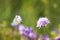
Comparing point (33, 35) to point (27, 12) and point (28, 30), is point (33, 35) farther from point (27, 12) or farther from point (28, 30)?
point (27, 12)

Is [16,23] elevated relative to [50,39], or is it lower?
elevated

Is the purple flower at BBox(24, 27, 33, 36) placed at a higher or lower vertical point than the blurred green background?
lower

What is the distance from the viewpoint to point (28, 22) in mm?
1203

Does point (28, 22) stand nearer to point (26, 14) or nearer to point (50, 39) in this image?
point (26, 14)

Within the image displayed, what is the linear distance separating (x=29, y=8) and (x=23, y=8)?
40mm

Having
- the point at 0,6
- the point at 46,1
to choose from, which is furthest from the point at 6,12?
the point at 46,1

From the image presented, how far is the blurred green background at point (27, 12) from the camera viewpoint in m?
1.19

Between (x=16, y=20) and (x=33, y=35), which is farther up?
(x=16, y=20)

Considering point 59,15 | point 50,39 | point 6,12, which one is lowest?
point 50,39

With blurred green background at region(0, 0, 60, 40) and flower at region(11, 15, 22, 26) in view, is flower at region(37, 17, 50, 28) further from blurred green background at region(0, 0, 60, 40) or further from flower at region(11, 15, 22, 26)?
flower at region(11, 15, 22, 26)

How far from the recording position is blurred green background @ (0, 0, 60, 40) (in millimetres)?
1187

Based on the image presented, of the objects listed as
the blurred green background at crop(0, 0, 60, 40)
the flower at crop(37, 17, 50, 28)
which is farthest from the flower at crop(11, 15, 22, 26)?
the flower at crop(37, 17, 50, 28)

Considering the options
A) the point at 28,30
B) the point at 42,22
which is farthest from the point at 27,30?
the point at 42,22

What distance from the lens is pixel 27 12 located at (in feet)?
4.00
